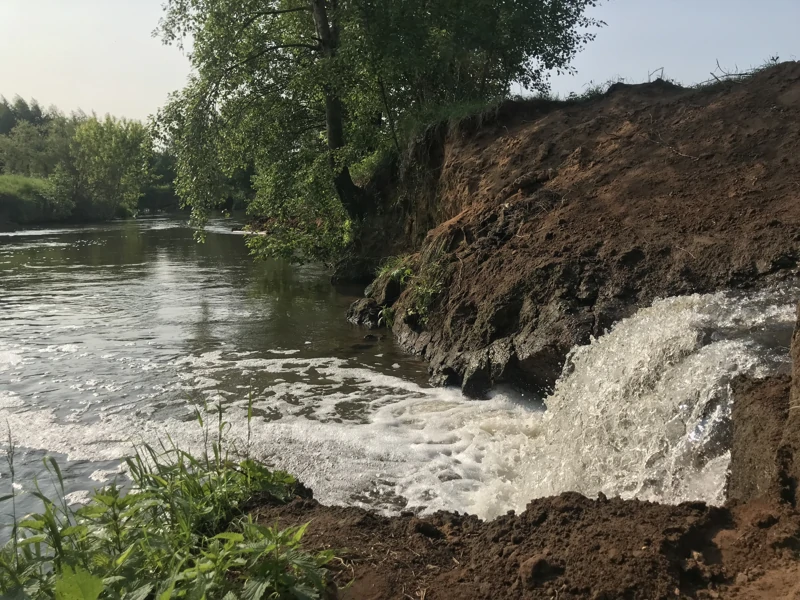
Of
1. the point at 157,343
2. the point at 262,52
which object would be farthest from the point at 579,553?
the point at 262,52

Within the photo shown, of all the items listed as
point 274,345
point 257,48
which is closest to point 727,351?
point 274,345

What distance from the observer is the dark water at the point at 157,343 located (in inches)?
279

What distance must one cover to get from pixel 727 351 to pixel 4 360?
8666 millimetres

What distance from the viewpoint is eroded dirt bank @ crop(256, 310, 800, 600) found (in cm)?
262

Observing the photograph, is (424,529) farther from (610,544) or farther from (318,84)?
(318,84)

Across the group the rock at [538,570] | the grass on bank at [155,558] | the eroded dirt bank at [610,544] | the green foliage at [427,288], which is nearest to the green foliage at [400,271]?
the green foliage at [427,288]

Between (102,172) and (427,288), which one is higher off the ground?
(102,172)

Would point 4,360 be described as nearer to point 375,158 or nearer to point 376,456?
point 376,456

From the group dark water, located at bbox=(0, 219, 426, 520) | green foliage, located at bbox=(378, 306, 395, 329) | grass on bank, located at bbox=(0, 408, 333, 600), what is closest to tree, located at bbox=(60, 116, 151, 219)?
dark water, located at bbox=(0, 219, 426, 520)

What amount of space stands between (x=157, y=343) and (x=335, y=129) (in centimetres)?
749

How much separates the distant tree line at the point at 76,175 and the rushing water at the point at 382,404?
32551 mm

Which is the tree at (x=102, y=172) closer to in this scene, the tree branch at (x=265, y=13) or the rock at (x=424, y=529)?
the tree branch at (x=265, y=13)

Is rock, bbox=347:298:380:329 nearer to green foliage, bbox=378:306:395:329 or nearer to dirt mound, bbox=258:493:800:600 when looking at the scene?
green foliage, bbox=378:306:395:329

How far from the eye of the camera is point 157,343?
9.76m
